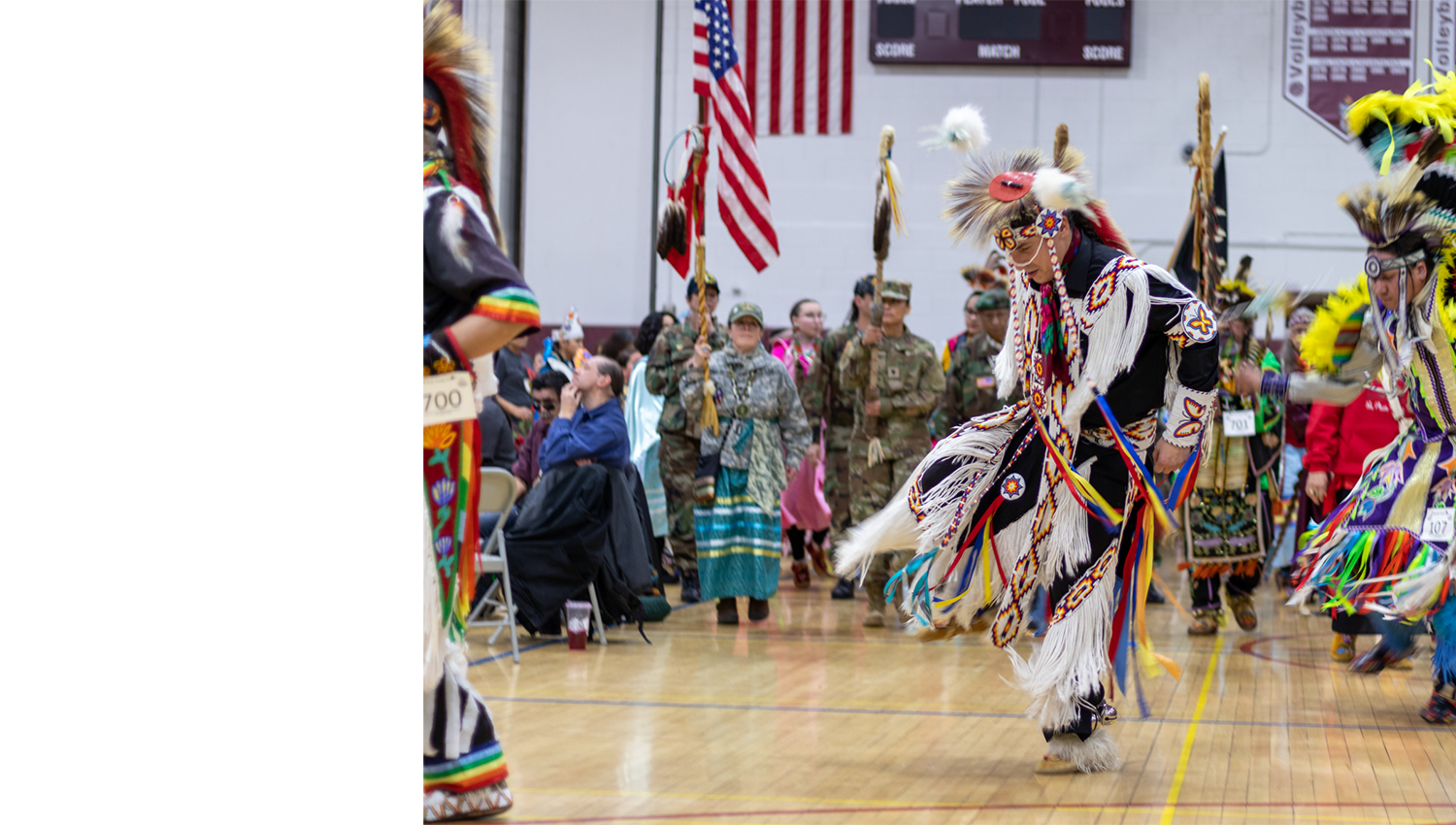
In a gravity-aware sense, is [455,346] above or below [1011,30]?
below

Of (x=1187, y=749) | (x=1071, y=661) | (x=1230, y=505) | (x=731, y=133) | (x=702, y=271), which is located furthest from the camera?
(x=731, y=133)

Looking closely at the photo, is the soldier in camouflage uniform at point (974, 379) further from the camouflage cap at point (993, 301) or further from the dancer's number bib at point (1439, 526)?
the dancer's number bib at point (1439, 526)

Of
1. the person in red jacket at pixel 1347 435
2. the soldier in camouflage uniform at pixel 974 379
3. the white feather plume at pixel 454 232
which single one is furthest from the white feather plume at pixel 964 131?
the person in red jacket at pixel 1347 435

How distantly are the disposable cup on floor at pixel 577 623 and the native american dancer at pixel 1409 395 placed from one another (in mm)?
2527

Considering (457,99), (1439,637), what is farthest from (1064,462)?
(457,99)

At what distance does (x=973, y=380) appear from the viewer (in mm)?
6668

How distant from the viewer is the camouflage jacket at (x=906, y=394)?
238 inches

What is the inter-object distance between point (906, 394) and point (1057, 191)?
111 inches

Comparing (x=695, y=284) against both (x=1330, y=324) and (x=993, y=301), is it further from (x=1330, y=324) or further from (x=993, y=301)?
(x=1330, y=324)

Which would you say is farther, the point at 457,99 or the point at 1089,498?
the point at 1089,498
